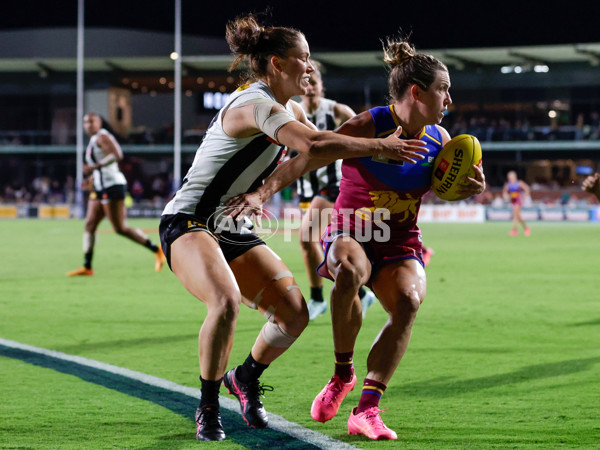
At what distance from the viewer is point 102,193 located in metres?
13.0

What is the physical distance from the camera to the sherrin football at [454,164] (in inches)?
188

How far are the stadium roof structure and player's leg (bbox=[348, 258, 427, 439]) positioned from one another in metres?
43.7

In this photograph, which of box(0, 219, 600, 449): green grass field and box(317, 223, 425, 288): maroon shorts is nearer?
box(0, 219, 600, 449): green grass field

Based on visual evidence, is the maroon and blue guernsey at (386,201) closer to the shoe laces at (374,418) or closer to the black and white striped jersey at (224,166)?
the black and white striped jersey at (224,166)

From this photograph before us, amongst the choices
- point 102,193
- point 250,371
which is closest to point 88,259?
point 102,193

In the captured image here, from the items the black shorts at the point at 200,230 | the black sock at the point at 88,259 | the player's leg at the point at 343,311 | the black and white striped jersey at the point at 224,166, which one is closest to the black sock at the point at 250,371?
the player's leg at the point at 343,311

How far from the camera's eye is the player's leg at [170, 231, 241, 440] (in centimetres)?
424

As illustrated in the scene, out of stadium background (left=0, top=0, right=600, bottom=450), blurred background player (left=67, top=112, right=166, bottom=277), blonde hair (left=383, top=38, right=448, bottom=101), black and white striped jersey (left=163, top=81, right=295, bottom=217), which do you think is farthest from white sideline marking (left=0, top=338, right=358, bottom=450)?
blurred background player (left=67, top=112, right=166, bottom=277)

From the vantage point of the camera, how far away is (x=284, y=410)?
16.1 feet

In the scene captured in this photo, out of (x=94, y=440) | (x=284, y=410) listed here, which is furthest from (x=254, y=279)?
(x=94, y=440)

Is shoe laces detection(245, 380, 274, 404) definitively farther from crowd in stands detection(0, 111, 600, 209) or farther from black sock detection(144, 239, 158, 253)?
crowd in stands detection(0, 111, 600, 209)

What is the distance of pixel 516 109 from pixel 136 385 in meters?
49.3

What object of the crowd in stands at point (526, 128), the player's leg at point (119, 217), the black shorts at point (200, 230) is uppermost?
the crowd in stands at point (526, 128)

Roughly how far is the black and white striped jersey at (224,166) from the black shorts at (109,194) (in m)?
8.64
